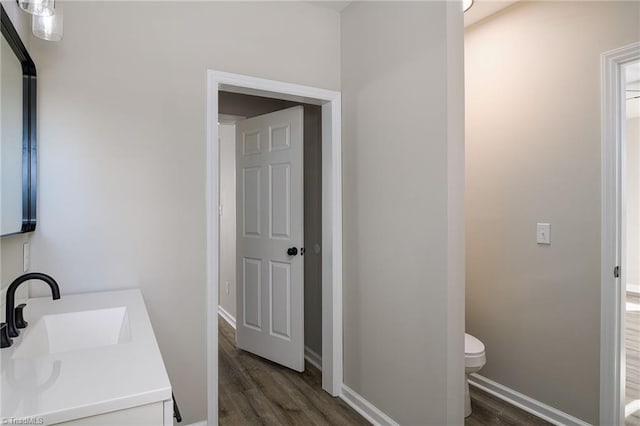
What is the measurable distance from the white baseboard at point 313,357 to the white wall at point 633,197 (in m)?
4.99

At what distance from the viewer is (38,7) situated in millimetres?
1234

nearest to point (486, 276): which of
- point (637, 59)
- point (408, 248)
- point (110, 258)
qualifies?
point (408, 248)

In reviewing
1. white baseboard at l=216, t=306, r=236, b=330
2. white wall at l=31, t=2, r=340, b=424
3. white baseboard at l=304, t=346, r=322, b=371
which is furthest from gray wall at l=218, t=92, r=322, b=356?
white baseboard at l=216, t=306, r=236, b=330

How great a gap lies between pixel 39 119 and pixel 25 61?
0.95ft

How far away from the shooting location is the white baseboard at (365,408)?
2.16 meters

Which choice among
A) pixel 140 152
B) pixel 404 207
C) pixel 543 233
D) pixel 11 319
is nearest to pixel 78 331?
pixel 11 319

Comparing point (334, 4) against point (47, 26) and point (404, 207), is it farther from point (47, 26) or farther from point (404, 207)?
point (47, 26)

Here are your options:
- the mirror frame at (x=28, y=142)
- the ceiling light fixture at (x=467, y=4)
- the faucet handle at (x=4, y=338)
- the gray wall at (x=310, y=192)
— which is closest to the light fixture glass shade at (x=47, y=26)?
the mirror frame at (x=28, y=142)

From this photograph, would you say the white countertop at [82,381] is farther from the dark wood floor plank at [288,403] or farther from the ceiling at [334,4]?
the ceiling at [334,4]

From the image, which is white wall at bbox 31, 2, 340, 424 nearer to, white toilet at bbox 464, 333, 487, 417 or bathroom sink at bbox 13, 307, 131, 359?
bathroom sink at bbox 13, 307, 131, 359

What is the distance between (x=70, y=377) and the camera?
0.86m

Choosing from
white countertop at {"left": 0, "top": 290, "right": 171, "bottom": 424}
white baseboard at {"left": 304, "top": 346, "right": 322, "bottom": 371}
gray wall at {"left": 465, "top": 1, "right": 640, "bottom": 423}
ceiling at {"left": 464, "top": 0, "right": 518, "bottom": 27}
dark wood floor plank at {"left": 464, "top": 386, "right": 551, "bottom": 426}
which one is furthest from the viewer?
white baseboard at {"left": 304, "top": 346, "right": 322, "bottom": 371}

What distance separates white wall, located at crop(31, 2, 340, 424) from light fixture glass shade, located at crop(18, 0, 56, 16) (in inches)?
25.0

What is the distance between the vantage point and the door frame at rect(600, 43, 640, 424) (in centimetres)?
196
